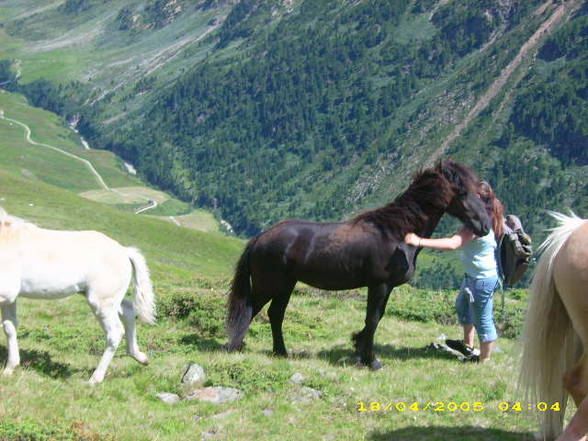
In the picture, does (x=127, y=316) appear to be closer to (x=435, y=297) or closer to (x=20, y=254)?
(x=20, y=254)

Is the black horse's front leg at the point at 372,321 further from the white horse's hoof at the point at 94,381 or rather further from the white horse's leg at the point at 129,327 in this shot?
the white horse's hoof at the point at 94,381

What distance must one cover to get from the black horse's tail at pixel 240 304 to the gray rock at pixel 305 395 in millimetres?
2534

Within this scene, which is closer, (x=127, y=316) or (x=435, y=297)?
(x=127, y=316)

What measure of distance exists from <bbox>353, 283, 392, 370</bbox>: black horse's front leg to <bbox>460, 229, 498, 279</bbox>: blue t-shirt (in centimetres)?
154

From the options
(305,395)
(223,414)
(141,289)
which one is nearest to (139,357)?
(141,289)

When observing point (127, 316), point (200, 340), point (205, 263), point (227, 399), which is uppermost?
point (127, 316)

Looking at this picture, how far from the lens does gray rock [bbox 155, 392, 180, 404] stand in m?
10.3

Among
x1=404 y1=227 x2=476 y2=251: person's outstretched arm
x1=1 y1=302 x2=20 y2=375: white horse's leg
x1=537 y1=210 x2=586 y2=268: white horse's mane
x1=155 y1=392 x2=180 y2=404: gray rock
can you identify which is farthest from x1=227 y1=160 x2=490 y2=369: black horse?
x1=1 y1=302 x2=20 y2=375: white horse's leg

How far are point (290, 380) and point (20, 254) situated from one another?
4.43 meters

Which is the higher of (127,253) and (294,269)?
(127,253)

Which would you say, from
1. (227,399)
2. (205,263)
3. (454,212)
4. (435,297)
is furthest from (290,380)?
(205,263)

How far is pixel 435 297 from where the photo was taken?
67.6ft

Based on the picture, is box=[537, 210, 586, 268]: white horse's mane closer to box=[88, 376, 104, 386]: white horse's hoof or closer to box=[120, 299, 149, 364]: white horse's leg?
box=[120, 299, 149, 364]: white horse's leg

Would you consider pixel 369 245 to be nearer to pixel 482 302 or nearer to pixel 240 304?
pixel 482 302
